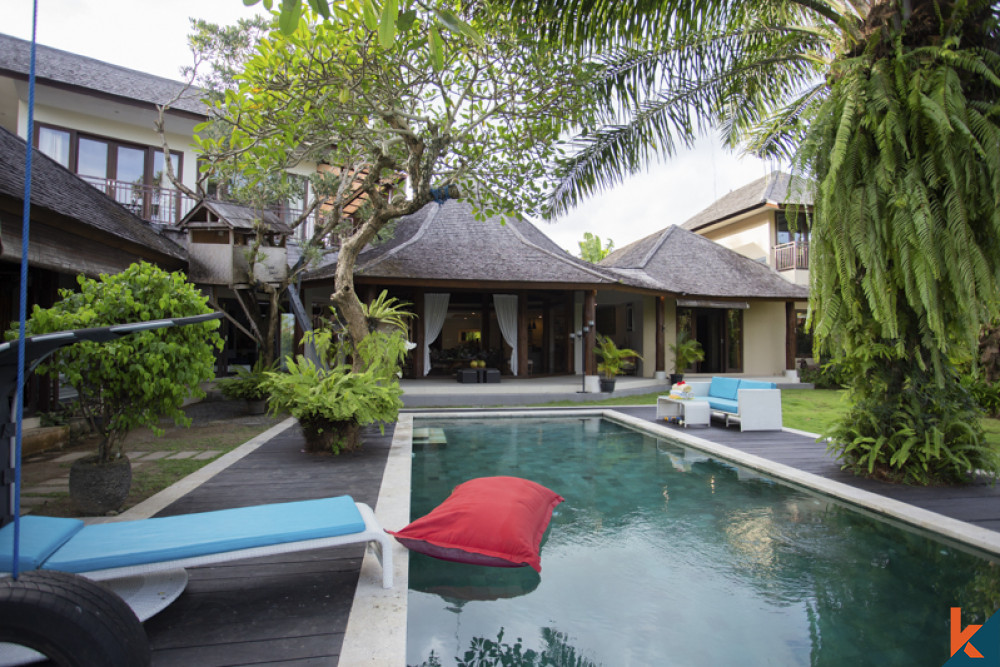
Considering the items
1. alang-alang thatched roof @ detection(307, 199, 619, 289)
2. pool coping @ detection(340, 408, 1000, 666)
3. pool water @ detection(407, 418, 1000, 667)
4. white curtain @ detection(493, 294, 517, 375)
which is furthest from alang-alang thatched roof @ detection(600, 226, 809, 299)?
pool water @ detection(407, 418, 1000, 667)

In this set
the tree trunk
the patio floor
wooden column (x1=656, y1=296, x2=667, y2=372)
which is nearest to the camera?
the patio floor

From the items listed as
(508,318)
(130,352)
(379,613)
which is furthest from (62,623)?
(508,318)

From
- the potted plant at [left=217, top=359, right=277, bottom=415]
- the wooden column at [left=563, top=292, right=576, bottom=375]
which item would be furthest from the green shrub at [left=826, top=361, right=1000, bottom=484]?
the wooden column at [left=563, top=292, right=576, bottom=375]

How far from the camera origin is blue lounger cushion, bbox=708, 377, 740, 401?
10297 millimetres

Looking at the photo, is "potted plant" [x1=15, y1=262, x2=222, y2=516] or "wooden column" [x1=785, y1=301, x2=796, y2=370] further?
"wooden column" [x1=785, y1=301, x2=796, y2=370]

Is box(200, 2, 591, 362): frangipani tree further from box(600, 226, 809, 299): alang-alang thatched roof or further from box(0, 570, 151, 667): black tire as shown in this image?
box(600, 226, 809, 299): alang-alang thatched roof

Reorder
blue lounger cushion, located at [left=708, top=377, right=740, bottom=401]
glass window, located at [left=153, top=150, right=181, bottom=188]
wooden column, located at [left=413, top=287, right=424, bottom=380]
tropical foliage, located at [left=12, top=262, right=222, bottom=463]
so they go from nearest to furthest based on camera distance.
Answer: tropical foliage, located at [left=12, top=262, right=222, bottom=463]
blue lounger cushion, located at [left=708, top=377, right=740, bottom=401]
glass window, located at [left=153, top=150, right=181, bottom=188]
wooden column, located at [left=413, top=287, right=424, bottom=380]

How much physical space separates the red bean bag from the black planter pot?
238 cm

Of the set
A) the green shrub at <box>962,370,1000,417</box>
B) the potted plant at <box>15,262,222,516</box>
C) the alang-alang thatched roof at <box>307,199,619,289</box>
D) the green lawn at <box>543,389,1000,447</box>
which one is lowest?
the green lawn at <box>543,389,1000,447</box>

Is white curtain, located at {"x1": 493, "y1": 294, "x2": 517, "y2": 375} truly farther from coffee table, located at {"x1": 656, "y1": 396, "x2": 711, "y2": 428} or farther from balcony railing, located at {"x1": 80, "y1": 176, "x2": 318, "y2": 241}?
coffee table, located at {"x1": 656, "y1": 396, "x2": 711, "y2": 428}

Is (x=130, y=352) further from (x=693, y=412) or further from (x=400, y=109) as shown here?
(x=693, y=412)

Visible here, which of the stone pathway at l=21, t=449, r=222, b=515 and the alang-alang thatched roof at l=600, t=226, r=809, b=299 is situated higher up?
the alang-alang thatched roof at l=600, t=226, r=809, b=299

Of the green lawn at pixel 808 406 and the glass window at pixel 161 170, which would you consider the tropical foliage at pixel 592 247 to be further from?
the glass window at pixel 161 170

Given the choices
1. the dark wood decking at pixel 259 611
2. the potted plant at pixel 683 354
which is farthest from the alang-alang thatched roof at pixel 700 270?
the dark wood decking at pixel 259 611
